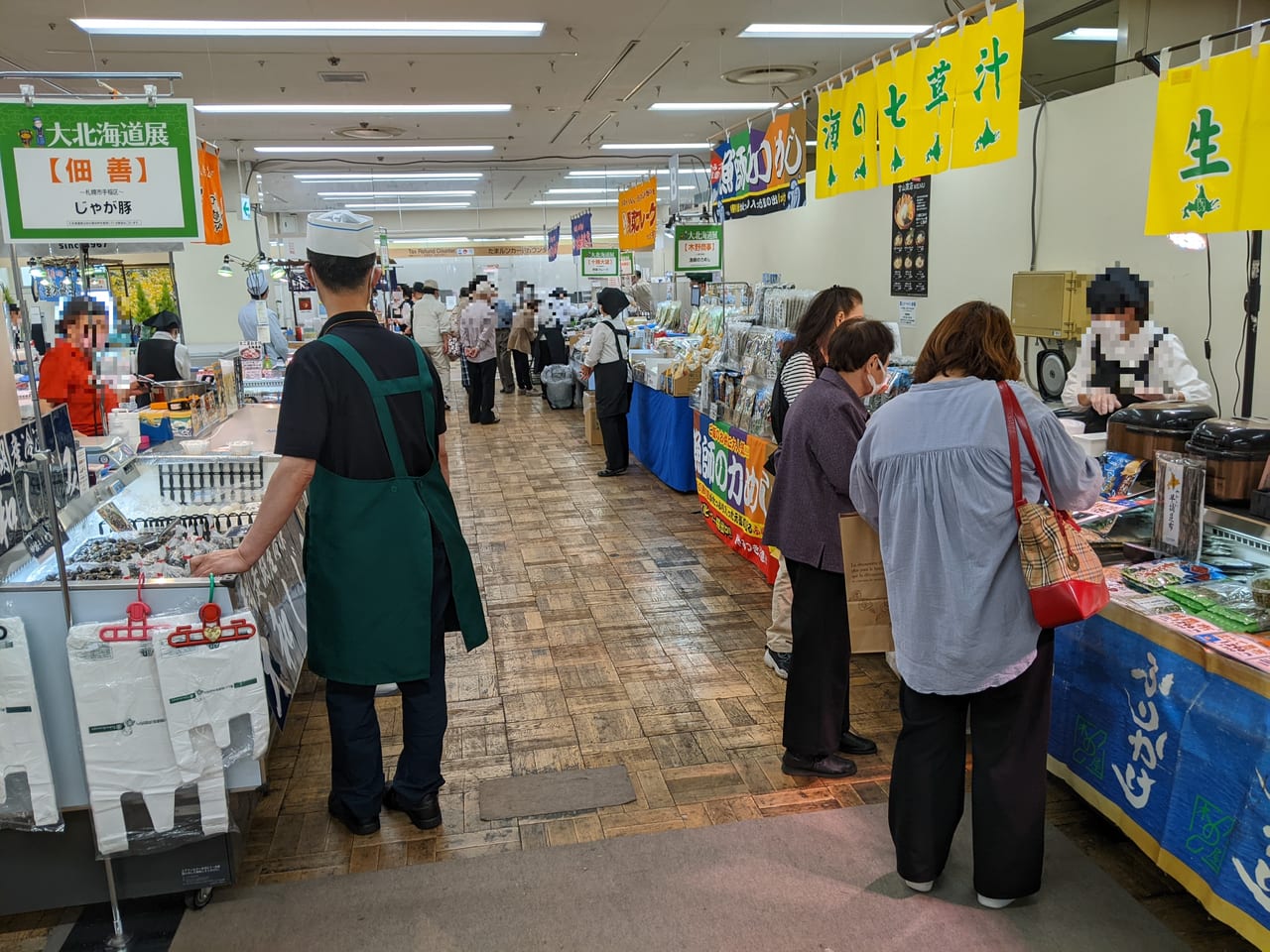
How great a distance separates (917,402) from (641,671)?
2.20m

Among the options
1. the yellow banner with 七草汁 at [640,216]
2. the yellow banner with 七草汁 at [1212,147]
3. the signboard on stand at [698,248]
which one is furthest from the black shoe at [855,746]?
the yellow banner with 七草汁 at [640,216]

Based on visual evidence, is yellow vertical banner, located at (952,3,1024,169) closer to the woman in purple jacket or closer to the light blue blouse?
the woman in purple jacket

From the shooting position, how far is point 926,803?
8.30 feet

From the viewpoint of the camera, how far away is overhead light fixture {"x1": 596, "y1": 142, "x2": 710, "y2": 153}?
13.2 metres

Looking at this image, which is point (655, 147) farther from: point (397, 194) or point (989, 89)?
point (989, 89)

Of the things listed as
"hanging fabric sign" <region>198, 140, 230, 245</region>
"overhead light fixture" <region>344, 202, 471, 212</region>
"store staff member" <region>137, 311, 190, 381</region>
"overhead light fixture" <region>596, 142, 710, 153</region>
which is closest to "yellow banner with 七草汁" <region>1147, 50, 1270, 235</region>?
"hanging fabric sign" <region>198, 140, 230, 245</region>

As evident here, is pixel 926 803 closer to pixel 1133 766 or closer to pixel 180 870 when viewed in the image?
pixel 1133 766

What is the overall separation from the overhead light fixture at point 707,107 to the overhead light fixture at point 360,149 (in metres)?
3.40

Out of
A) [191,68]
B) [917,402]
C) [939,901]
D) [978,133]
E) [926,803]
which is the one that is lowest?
[939,901]

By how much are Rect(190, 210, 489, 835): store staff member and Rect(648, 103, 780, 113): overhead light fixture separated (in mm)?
8348

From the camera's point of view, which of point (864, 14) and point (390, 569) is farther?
point (864, 14)

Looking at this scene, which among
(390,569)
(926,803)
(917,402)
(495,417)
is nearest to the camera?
(917,402)

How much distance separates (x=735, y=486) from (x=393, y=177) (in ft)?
39.9

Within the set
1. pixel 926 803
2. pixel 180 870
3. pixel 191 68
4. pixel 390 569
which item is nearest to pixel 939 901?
pixel 926 803
